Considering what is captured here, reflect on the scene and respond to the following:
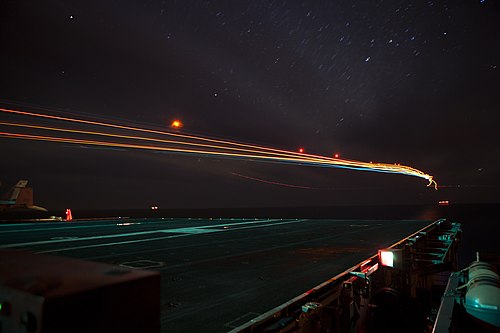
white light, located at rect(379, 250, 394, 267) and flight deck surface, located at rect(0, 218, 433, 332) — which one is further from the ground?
white light, located at rect(379, 250, 394, 267)

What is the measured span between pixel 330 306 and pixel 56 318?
25.4 ft

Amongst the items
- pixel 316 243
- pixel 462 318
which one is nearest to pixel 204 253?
pixel 316 243

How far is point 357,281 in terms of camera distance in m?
9.61

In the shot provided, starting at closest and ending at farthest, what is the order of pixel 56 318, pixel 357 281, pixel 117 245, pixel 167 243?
pixel 56 318, pixel 357 281, pixel 117 245, pixel 167 243

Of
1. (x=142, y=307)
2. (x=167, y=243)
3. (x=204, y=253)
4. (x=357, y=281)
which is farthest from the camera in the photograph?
(x=167, y=243)

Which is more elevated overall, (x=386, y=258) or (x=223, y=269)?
(x=386, y=258)

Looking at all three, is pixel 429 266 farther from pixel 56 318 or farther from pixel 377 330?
pixel 56 318

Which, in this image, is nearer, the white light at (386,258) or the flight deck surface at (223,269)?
the flight deck surface at (223,269)

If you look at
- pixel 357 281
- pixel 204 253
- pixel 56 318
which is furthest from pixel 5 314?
pixel 204 253

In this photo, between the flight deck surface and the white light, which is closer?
the flight deck surface

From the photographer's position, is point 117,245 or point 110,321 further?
point 117,245

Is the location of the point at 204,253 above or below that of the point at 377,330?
above

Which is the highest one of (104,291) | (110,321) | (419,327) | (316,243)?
(104,291)

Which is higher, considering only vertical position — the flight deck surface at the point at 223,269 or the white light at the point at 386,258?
the white light at the point at 386,258
